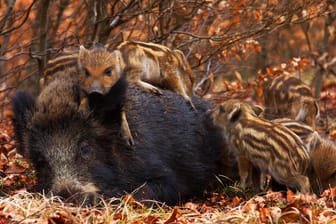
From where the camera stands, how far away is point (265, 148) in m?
6.88

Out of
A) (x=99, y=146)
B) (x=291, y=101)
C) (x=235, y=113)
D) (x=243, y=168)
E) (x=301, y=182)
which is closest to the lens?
(x=99, y=146)

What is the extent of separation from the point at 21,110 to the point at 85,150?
761 mm

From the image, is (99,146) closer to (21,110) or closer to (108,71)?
(108,71)

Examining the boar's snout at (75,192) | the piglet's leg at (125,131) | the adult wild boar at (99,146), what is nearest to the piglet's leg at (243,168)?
the adult wild boar at (99,146)

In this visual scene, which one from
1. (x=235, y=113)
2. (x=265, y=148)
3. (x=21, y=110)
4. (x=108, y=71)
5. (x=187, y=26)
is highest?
(x=108, y=71)

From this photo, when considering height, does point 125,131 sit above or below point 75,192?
above

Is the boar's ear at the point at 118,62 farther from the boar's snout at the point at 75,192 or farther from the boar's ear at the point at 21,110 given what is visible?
the boar's snout at the point at 75,192

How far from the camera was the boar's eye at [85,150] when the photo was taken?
621 cm

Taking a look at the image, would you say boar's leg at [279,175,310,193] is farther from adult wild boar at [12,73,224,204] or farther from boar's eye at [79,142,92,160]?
boar's eye at [79,142,92,160]

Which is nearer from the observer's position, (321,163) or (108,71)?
(108,71)

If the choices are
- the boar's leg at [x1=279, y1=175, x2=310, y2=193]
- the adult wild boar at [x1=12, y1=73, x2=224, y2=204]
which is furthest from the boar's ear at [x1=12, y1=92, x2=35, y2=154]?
the boar's leg at [x1=279, y1=175, x2=310, y2=193]

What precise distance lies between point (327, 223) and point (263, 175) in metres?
2.10

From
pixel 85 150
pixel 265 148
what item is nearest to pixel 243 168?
pixel 265 148

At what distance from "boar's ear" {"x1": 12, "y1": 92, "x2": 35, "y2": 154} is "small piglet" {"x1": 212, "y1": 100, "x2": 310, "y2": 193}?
6.97ft
